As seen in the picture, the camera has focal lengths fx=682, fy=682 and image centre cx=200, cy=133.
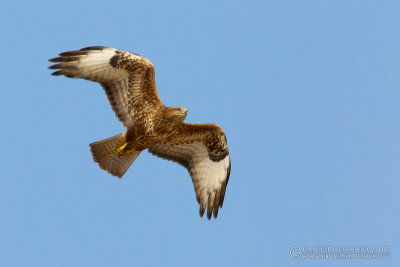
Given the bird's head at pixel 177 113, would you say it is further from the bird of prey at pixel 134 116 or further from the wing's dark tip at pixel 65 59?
the wing's dark tip at pixel 65 59

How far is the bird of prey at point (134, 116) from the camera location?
13.6m

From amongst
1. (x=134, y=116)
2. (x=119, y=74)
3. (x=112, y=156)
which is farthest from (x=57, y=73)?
(x=112, y=156)

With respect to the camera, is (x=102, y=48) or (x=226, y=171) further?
(x=226, y=171)

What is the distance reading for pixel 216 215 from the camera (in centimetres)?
1467

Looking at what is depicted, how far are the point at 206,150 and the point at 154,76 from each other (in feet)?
7.16

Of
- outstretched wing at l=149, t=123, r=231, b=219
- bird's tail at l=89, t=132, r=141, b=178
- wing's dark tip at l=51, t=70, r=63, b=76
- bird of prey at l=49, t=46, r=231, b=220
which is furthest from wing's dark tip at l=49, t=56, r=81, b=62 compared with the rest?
outstretched wing at l=149, t=123, r=231, b=219

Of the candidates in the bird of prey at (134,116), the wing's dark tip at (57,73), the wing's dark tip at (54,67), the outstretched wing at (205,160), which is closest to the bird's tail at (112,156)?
the bird of prey at (134,116)

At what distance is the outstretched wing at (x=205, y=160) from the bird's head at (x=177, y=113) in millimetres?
970

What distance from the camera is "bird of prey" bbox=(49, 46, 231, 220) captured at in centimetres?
1364

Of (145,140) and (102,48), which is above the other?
(102,48)

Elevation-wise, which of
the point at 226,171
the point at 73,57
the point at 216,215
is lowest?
the point at 216,215

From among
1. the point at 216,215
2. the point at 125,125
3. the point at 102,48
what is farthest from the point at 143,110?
the point at 216,215

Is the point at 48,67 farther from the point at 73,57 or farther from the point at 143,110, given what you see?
the point at 143,110

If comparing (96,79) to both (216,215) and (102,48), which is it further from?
(216,215)
